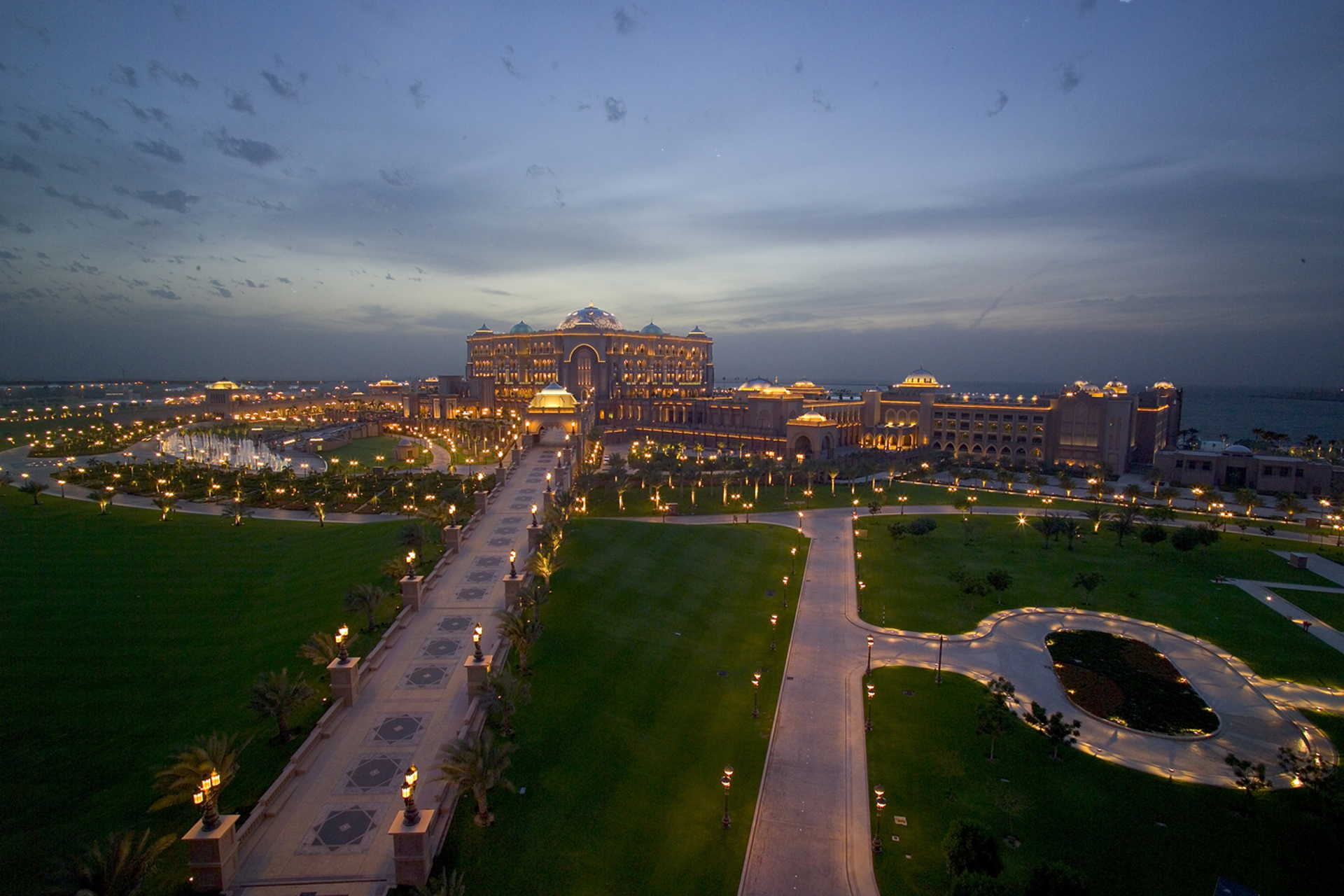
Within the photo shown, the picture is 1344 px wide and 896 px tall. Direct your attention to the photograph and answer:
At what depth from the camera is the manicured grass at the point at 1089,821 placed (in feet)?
60.7

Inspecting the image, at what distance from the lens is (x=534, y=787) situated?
19641 millimetres

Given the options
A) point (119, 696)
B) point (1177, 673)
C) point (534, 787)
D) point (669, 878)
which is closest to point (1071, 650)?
point (1177, 673)

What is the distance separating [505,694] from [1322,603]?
50.9 metres

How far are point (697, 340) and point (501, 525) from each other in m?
113

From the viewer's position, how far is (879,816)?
2045cm

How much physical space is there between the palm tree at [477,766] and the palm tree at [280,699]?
19.7 feet

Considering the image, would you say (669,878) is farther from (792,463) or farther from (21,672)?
(792,463)

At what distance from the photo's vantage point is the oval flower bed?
1054 inches

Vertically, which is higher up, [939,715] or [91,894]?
[91,894]

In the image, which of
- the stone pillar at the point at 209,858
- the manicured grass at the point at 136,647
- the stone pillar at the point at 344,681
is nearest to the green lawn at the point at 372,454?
the manicured grass at the point at 136,647

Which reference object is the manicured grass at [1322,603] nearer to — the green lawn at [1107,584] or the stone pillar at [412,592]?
the green lawn at [1107,584]

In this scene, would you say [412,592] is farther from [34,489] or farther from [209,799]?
[34,489]

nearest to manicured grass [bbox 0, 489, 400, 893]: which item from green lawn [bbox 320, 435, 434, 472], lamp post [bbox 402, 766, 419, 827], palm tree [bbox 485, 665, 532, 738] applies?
lamp post [bbox 402, 766, 419, 827]

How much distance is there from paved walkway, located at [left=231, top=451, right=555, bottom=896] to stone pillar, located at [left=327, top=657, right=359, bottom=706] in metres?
0.52
